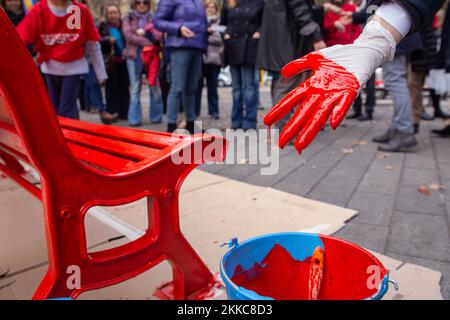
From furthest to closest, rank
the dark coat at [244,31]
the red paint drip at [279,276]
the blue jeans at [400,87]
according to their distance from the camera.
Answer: the dark coat at [244,31], the blue jeans at [400,87], the red paint drip at [279,276]

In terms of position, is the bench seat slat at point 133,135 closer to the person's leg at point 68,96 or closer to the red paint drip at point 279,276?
the red paint drip at point 279,276

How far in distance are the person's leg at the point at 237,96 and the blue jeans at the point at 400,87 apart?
6.08 feet

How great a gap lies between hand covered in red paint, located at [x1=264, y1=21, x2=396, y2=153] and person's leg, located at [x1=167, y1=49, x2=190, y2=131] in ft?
11.1

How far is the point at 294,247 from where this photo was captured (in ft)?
4.32

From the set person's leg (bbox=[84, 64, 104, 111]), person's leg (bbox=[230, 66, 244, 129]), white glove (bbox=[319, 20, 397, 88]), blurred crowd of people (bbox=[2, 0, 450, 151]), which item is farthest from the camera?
person's leg (bbox=[84, 64, 104, 111])

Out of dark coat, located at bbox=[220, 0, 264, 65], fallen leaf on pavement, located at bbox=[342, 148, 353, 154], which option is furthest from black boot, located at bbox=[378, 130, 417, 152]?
dark coat, located at bbox=[220, 0, 264, 65]

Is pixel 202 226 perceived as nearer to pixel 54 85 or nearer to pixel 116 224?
pixel 116 224

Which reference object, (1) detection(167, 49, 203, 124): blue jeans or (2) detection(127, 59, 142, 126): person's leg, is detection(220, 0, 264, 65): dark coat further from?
(2) detection(127, 59, 142, 126): person's leg

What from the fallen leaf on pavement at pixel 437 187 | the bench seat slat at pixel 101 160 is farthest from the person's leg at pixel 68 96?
the fallen leaf on pavement at pixel 437 187

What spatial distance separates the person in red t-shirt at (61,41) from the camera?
10.00ft

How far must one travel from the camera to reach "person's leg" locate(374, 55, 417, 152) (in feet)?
12.3

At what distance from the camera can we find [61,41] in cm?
322

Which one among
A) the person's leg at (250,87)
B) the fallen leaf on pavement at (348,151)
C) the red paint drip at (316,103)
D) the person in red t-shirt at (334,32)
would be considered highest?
the person in red t-shirt at (334,32)

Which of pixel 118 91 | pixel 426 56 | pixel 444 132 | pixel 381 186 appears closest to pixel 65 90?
pixel 381 186
